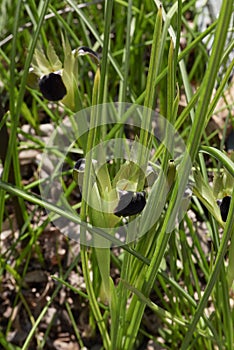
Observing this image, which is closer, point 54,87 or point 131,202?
point 131,202

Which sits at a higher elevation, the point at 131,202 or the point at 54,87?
the point at 54,87

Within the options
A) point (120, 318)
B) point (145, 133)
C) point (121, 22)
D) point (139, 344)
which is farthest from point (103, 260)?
point (121, 22)

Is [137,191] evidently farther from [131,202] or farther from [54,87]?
[54,87]

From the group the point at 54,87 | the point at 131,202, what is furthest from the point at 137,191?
the point at 54,87

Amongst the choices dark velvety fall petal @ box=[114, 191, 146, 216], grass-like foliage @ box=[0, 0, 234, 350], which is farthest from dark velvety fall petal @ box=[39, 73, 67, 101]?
dark velvety fall petal @ box=[114, 191, 146, 216]

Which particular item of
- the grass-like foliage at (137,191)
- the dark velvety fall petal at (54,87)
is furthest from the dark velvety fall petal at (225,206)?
the dark velvety fall petal at (54,87)

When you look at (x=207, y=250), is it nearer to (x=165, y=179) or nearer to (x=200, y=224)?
(x=200, y=224)
